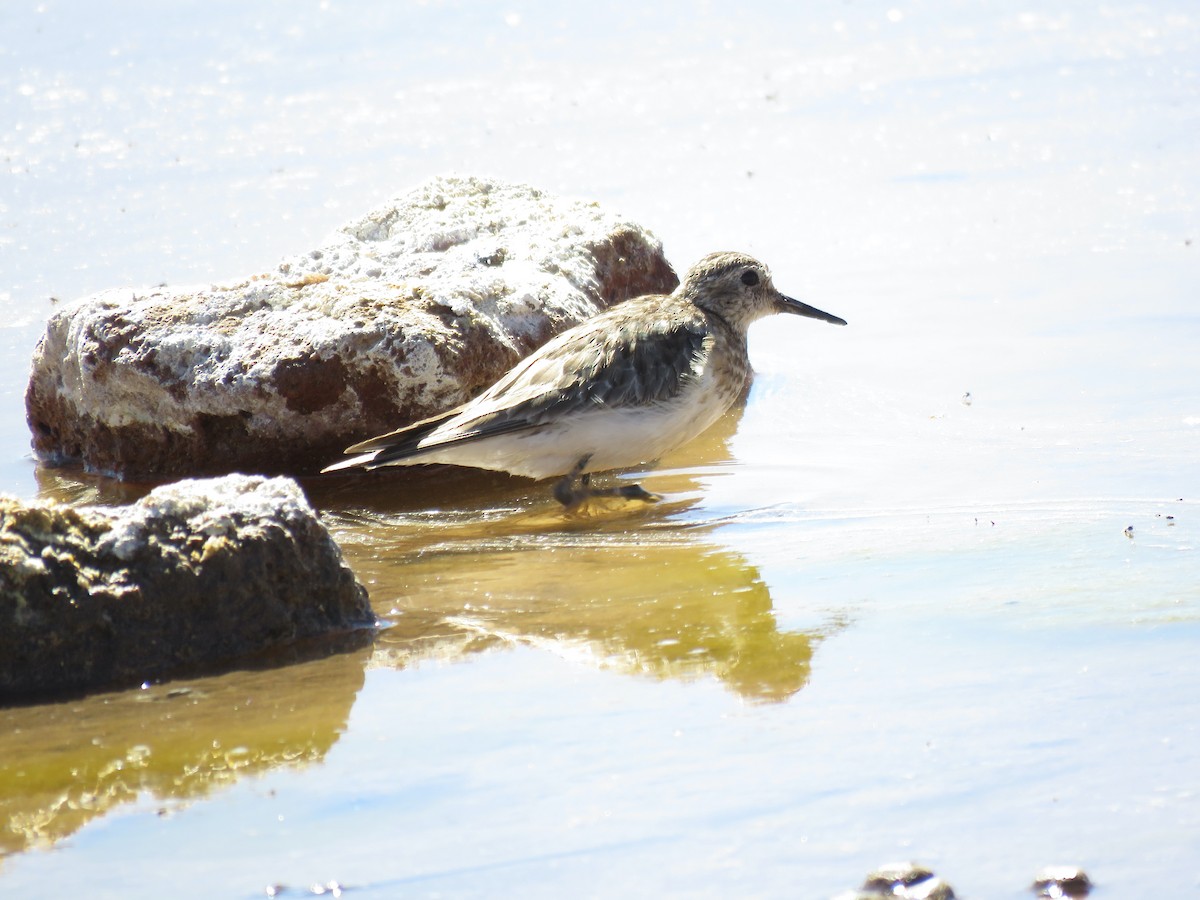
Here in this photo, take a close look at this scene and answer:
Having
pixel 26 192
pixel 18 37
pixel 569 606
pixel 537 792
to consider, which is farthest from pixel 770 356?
pixel 18 37

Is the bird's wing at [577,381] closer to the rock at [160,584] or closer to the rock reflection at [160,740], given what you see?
the rock at [160,584]

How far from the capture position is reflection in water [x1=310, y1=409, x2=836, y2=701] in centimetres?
473

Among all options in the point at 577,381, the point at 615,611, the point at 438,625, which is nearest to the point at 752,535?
the point at 615,611

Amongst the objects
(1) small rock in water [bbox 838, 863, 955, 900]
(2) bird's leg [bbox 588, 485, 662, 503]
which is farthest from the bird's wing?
(1) small rock in water [bbox 838, 863, 955, 900]

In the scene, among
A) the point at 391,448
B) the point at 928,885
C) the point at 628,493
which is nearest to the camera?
the point at 928,885

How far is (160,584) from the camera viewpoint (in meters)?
4.68

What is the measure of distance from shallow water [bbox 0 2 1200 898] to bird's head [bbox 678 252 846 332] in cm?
55

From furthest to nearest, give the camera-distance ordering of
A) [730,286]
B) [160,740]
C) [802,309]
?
1. [802,309]
2. [730,286]
3. [160,740]

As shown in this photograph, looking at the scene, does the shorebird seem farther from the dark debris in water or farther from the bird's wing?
the dark debris in water

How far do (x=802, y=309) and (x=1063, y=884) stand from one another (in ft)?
16.5

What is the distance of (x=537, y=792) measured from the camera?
3.75 metres

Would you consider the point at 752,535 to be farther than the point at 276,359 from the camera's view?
No

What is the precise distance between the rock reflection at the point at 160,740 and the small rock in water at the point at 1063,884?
6.04ft

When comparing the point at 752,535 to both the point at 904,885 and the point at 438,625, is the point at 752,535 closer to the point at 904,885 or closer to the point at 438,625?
the point at 438,625
